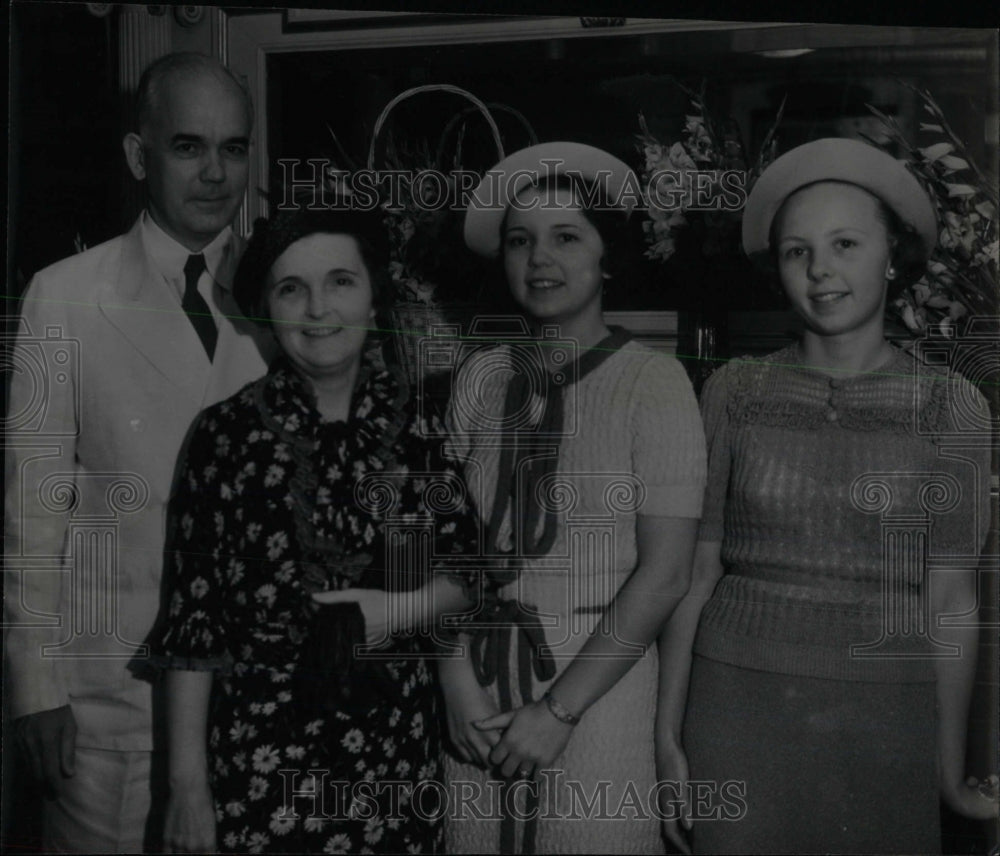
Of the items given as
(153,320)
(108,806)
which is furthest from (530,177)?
(108,806)

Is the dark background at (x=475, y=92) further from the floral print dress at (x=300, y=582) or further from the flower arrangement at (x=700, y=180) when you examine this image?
the floral print dress at (x=300, y=582)

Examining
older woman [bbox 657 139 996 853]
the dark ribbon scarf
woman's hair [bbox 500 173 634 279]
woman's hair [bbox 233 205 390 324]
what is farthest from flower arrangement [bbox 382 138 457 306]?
older woman [bbox 657 139 996 853]

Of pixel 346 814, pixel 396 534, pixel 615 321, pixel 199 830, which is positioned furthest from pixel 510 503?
pixel 199 830

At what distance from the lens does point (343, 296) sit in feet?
8.70

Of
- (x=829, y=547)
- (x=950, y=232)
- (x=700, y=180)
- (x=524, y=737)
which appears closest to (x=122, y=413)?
(x=524, y=737)

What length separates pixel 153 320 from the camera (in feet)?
8.84

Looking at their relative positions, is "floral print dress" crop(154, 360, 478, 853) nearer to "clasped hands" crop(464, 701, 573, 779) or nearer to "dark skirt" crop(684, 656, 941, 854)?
"clasped hands" crop(464, 701, 573, 779)

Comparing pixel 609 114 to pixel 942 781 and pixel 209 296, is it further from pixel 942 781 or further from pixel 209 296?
pixel 942 781

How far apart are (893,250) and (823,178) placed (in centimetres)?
24

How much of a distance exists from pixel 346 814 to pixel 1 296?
4.99ft

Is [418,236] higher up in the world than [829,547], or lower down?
higher up

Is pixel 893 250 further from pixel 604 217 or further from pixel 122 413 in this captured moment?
pixel 122 413

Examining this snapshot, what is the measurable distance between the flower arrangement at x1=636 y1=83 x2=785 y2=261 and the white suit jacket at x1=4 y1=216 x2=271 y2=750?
993mm

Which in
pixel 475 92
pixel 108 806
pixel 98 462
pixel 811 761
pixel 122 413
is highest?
pixel 475 92
